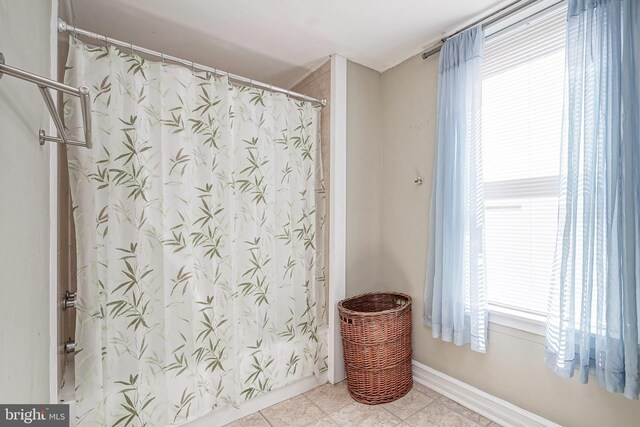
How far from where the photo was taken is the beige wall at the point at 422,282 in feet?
4.32

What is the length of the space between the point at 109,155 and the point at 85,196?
0.21 meters

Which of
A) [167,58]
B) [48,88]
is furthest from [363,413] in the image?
[167,58]

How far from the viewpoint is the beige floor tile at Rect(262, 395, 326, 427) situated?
63.3 inches

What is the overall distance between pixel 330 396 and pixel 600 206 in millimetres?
1736

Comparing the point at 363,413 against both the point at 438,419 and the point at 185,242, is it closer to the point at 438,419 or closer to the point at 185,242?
the point at 438,419

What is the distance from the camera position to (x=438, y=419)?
159cm

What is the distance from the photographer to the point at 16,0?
65 centimetres

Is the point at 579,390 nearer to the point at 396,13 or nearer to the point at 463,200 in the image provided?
the point at 463,200

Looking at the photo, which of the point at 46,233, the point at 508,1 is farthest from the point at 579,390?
the point at 46,233

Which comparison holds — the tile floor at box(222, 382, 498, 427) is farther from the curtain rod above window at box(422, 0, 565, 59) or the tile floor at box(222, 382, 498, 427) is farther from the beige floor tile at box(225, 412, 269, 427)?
the curtain rod above window at box(422, 0, 565, 59)

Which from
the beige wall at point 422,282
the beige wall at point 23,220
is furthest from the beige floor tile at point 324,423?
the beige wall at point 23,220

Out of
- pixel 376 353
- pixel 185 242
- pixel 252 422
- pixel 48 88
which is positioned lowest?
pixel 252 422

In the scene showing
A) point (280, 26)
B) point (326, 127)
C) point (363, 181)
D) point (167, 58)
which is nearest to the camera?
point (167, 58)

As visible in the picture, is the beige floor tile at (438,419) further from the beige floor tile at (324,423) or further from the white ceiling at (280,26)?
the white ceiling at (280,26)
